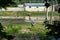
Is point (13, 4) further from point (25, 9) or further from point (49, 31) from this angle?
point (25, 9)

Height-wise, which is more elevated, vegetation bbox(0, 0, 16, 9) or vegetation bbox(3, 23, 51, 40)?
vegetation bbox(0, 0, 16, 9)

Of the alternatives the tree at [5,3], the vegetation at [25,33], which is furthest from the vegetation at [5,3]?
the vegetation at [25,33]

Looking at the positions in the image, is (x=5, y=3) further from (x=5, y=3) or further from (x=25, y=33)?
(x=25, y=33)

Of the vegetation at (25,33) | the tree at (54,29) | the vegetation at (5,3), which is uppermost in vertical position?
the vegetation at (5,3)

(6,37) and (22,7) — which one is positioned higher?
(6,37)

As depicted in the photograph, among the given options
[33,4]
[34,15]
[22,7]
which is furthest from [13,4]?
[33,4]

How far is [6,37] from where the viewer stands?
228 centimetres

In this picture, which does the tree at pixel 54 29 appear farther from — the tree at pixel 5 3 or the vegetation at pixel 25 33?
the tree at pixel 5 3

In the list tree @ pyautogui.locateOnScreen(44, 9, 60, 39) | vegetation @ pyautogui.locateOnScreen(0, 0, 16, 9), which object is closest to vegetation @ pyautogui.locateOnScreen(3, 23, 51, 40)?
tree @ pyautogui.locateOnScreen(44, 9, 60, 39)

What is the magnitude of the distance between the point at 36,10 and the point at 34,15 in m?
2.19

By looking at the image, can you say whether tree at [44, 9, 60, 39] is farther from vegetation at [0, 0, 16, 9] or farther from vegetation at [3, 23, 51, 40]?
vegetation at [0, 0, 16, 9]

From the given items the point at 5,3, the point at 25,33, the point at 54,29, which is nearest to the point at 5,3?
the point at 5,3

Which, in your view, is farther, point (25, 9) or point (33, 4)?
point (33, 4)

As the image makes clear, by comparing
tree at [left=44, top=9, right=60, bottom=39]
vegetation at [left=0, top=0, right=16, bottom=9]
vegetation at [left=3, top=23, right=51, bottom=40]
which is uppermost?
vegetation at [left=0, top=0, right=16, bottom=9]
